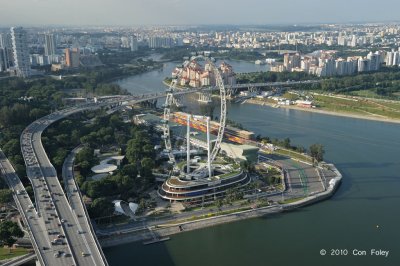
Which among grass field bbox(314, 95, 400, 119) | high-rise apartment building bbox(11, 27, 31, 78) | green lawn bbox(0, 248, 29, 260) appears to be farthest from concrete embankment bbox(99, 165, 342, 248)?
high-rise apartment building bbox(11, 27, 31, 78)

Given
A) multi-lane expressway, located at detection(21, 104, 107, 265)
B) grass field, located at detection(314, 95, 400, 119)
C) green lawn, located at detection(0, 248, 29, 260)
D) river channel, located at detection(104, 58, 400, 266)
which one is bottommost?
river channel, located at detection(104, 58, 400, 266)

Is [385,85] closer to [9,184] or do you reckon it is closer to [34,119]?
[34,119]

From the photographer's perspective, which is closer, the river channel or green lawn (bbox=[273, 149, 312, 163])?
the river channel

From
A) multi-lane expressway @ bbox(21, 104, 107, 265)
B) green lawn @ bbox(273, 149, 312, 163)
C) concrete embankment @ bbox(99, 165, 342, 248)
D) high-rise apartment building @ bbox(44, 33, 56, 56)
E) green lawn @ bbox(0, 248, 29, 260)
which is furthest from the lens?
high-rise apartment building @ bbox(44, 33, 56, 56)

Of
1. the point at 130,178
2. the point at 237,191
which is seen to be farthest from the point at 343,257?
the point at 130,178

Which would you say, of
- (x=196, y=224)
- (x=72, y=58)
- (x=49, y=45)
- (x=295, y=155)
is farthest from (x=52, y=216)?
(x=49, y=45)

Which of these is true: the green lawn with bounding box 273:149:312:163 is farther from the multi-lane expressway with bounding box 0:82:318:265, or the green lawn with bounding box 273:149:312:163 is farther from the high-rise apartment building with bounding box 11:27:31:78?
the high-rise apartment building with bounding box 11:27:31:78

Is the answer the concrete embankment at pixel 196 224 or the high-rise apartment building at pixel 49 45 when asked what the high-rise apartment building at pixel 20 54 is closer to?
the high-rise apartment building at pixel 49 45
